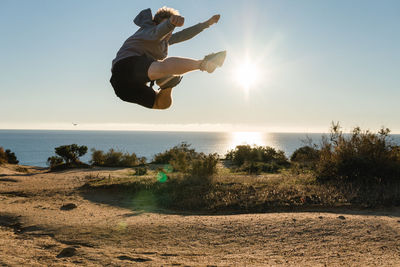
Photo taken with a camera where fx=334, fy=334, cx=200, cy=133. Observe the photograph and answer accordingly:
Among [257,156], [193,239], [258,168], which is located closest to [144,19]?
[193,239]

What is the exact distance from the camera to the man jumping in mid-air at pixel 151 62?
362 cm

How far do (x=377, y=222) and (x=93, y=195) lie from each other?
7.35 m

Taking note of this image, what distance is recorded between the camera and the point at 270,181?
10.1 metres

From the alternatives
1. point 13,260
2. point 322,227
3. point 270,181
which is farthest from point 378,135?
point 13,260

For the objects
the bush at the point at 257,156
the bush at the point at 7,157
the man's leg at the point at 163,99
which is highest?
the man's leg at the point at 163,99

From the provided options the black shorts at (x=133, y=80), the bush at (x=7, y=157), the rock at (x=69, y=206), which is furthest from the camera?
the bush at (x=7, y=157)

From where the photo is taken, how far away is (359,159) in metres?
9.83

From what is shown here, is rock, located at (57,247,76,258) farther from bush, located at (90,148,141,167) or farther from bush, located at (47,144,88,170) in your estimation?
bush, located at (90,148,141,167)

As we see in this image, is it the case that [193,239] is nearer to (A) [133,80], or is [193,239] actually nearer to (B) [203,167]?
(A) [133,80]

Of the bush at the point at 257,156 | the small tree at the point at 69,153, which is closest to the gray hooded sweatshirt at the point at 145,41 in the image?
the bush at the point at 257,156

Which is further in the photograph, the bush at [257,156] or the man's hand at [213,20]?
the bush at [257,156]

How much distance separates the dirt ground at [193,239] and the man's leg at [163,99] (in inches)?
85.0

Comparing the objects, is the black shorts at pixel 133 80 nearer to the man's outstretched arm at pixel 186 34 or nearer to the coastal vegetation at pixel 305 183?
the man's outstretched arm at pixel 186 34

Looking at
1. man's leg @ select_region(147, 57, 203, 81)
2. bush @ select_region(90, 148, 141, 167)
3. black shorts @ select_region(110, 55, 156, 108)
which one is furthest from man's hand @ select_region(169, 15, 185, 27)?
bush @ select_region(90, 148, 141, 167)
